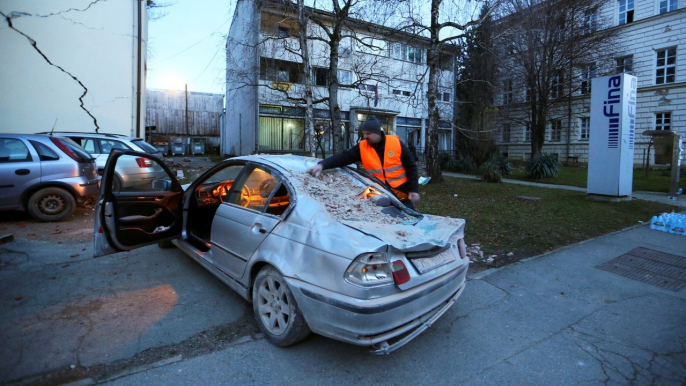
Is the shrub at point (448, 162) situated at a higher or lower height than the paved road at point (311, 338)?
higher

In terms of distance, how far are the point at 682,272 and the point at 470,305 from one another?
3.24 metres

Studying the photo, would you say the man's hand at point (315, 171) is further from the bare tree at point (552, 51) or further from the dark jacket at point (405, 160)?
the bare tree at point (552, 51)

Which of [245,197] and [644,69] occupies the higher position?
[644,69]

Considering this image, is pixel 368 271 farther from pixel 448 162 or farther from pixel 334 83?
pixel 448 162

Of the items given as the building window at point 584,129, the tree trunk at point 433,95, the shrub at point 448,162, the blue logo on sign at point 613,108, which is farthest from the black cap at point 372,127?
the building window at point 584,129

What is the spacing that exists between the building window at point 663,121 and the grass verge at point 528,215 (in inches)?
811

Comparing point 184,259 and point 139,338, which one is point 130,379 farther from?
point 184,259

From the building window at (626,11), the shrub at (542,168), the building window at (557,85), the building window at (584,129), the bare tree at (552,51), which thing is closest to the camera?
the shrub at (542,168)

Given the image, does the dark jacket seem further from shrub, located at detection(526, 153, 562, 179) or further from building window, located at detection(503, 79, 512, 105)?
building window, located at detection(503, 79, 512, 105)

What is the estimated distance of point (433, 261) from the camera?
2.83 m

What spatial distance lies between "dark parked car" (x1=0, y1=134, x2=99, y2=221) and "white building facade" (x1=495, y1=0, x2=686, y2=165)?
79.2 feet

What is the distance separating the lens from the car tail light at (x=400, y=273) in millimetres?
2502

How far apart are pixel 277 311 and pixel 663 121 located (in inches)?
1290

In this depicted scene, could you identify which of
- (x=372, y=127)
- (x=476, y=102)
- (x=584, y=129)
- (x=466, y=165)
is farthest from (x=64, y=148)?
(x=584, y=129)
